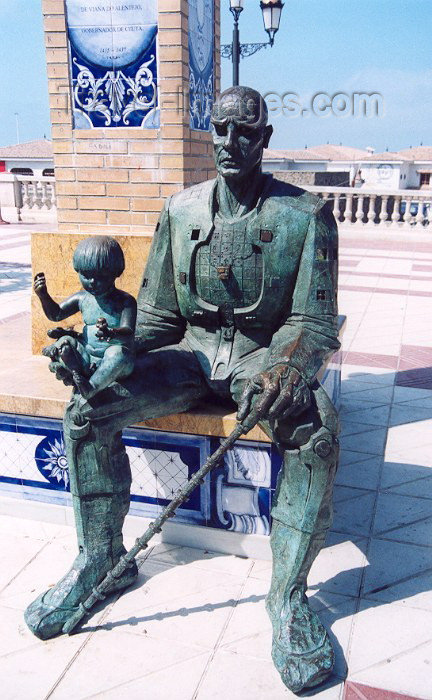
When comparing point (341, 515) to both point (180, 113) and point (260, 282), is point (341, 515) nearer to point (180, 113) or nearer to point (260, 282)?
point (260, 282)

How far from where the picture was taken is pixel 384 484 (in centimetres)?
371

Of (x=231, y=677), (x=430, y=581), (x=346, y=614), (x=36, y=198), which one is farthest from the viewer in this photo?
(x=36, y=198)

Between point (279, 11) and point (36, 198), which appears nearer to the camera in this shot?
point (279, 11)

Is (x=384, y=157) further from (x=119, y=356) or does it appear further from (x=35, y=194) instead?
(x=119, y=356)

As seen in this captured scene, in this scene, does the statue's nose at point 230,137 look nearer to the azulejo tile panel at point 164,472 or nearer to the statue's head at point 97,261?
the statue's head at point 97,261

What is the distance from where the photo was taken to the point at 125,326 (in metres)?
2.55

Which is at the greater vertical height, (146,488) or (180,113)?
(180,113)

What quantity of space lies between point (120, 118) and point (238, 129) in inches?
64.2

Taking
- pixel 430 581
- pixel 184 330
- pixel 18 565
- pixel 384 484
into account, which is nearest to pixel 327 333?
pixel 184 330

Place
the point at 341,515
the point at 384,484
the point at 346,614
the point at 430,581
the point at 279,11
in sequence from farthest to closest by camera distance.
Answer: the point at 279,11 → the point at 384,484 → the point at 341,515 → the point at 430,581 → the point at 346,614

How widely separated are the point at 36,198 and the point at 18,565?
55.7ft

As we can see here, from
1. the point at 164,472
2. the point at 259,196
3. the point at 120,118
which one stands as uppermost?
the point at 120,118

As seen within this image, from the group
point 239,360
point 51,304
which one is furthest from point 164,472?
point 51,304

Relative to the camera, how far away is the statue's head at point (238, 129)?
99.6 inches
